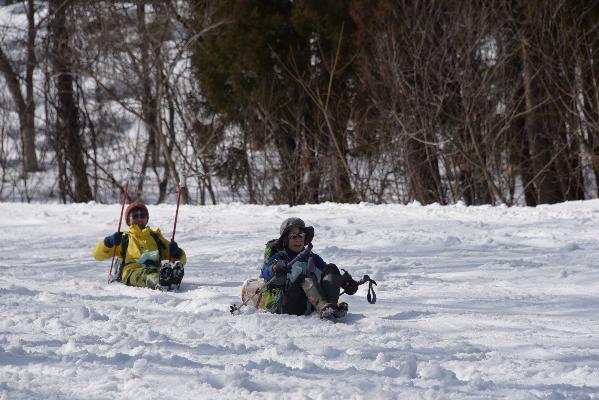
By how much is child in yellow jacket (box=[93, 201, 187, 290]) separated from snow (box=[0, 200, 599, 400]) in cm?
21

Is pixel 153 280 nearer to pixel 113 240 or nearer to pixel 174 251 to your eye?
pixel 174 251

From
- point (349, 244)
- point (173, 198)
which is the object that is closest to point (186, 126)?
point (173, 198)

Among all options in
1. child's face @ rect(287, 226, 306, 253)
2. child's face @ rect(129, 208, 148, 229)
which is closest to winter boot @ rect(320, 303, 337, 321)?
child's face @ rect(287, 226, 306, 253)

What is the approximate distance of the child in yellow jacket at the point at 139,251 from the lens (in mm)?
8102

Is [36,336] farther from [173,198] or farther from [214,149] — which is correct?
[173,198]

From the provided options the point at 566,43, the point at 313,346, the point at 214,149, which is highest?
the point at 566,43

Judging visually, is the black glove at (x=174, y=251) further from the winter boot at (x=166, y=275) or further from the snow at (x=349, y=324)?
the winter boot at (x=166, y=275)

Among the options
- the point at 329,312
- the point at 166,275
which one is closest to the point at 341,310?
the point at 329,312

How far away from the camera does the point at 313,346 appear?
5148mm

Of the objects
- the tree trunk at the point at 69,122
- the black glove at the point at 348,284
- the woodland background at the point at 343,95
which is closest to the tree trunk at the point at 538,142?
the woodland background at the point at 343,95

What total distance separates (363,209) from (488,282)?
609 centimetres

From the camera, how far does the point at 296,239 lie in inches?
265

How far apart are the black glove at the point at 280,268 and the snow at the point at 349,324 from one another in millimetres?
343

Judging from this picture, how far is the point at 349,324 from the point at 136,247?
3.39m
